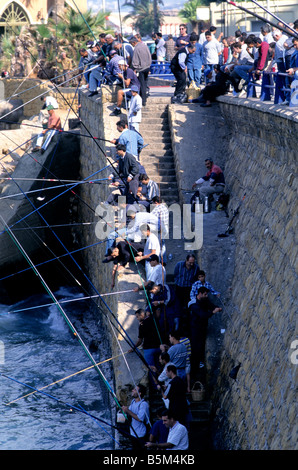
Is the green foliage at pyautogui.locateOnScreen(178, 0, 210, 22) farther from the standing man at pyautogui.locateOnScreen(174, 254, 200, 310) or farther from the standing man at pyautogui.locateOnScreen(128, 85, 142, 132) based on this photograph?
the standing man at pyautogui.locateOnScreen(174, 254, 200, 310)

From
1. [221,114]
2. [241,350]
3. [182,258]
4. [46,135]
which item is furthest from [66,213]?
[241,350]

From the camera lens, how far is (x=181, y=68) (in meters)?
15.0

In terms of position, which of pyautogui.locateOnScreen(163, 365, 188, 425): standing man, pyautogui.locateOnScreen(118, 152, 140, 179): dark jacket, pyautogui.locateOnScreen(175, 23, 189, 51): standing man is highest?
pyautogui.locateOnScreen(175, 23, 189, 51): standing man

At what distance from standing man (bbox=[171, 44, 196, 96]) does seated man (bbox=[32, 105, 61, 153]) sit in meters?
3.28

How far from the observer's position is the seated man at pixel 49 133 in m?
17.0

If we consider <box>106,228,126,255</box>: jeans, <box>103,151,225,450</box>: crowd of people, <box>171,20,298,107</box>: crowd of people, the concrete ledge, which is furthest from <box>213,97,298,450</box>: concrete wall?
<box>106,228,126,255</box>: jeans

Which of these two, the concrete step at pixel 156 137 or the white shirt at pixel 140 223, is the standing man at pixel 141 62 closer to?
the concrete step at pixel 156 137

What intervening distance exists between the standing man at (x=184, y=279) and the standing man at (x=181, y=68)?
18.4 ft

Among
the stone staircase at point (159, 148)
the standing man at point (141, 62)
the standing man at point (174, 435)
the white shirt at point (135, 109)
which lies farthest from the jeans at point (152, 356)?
the standing man at point (141, 62)

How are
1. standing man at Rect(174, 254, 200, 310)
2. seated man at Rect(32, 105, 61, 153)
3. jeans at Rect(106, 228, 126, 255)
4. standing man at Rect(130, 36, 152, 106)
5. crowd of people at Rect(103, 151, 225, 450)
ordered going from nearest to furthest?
1. crowd of people at Rect(103, 151, 225, 450)
2. standing man at Rect(174, 254, 200, 310)
3. jeans at Rect(106, 228, 126, 255)
4. standing man at Rect(130, 36, 152, 106)
5. seated man at Rect(32, 105, 61, 153)

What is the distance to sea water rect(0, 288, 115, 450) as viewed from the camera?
1072cm

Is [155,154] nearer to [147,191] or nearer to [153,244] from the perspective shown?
[147,191]

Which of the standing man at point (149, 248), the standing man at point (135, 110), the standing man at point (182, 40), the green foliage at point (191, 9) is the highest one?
the green foliage at point (191, 9)

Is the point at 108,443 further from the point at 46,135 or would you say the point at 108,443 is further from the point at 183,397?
the point at 46,135
